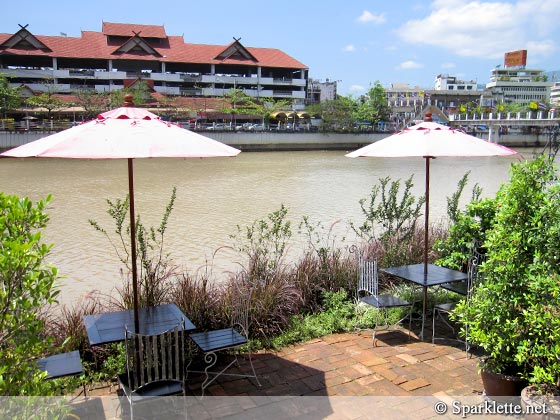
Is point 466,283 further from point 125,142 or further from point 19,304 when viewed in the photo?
point 19,304

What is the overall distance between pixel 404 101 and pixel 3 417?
10359cm

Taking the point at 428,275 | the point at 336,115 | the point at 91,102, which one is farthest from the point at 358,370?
the point at 336,115

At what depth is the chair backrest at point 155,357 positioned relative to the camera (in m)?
2.88

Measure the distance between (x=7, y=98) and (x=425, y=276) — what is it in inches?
1747

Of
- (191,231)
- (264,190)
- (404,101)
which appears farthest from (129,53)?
(404,101)

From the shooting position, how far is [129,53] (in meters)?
53.4

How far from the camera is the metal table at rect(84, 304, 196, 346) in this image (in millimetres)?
3438

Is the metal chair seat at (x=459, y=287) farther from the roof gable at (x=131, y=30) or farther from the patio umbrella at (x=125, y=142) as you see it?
the roof gable at (x=131, y=30)

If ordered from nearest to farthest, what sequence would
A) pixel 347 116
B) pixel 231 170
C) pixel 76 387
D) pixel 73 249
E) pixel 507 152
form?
pixel 76 387 < pixel 507 152 < pixel 73 249 < pixel 231 170 < pixel 347 116

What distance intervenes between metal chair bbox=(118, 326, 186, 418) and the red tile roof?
179 ft

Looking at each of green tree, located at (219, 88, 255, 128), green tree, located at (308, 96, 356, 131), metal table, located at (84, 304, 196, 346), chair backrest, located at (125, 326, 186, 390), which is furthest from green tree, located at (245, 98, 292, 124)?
chair backrest, located at (125, 326, 186, 390)

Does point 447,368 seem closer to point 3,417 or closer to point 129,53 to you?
point 3,417

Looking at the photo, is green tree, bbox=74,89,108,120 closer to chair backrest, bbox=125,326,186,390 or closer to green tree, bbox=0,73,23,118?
green tree, bbox=0,73,23,118

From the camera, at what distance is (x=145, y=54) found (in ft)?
178
